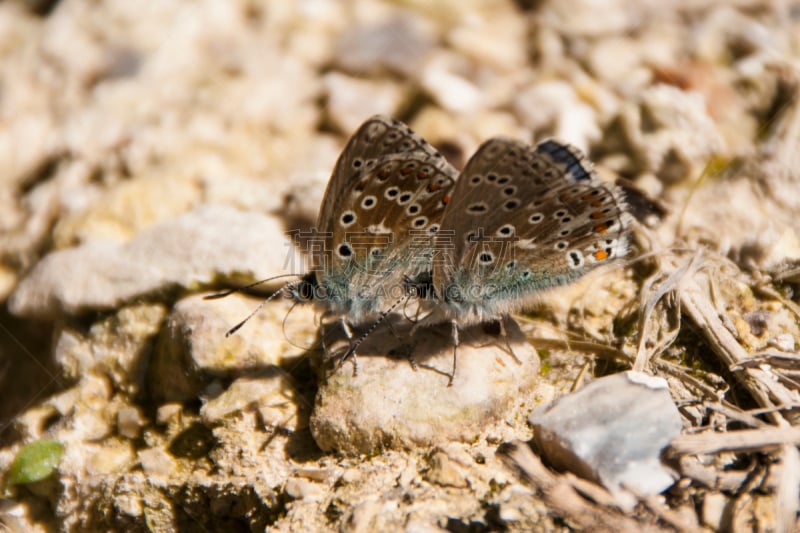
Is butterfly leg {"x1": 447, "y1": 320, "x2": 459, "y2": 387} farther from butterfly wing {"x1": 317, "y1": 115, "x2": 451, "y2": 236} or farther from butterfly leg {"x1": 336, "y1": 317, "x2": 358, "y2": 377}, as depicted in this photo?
butterfly wing {"x1": 317, "y1": 115, "x2": 451, "y2": 236}

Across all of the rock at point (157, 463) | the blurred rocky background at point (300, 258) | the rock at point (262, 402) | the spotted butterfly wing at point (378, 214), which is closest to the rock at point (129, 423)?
the blurred rocky background at point (300, 258)

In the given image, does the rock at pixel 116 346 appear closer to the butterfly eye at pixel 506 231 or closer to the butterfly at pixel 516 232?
the butterfly at pixel 516 232

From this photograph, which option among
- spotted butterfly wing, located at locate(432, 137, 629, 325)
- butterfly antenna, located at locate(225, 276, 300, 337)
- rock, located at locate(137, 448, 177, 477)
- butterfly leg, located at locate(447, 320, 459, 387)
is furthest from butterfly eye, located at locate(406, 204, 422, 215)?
rock, located at locate(137, 448, 177, 477)

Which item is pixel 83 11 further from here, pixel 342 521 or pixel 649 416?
pixel 649 416

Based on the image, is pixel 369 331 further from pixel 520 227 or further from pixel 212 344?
pixel 520 227

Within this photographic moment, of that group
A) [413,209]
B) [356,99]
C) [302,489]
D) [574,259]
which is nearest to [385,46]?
[356,99]

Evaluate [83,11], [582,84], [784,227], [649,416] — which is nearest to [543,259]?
[649,416]
